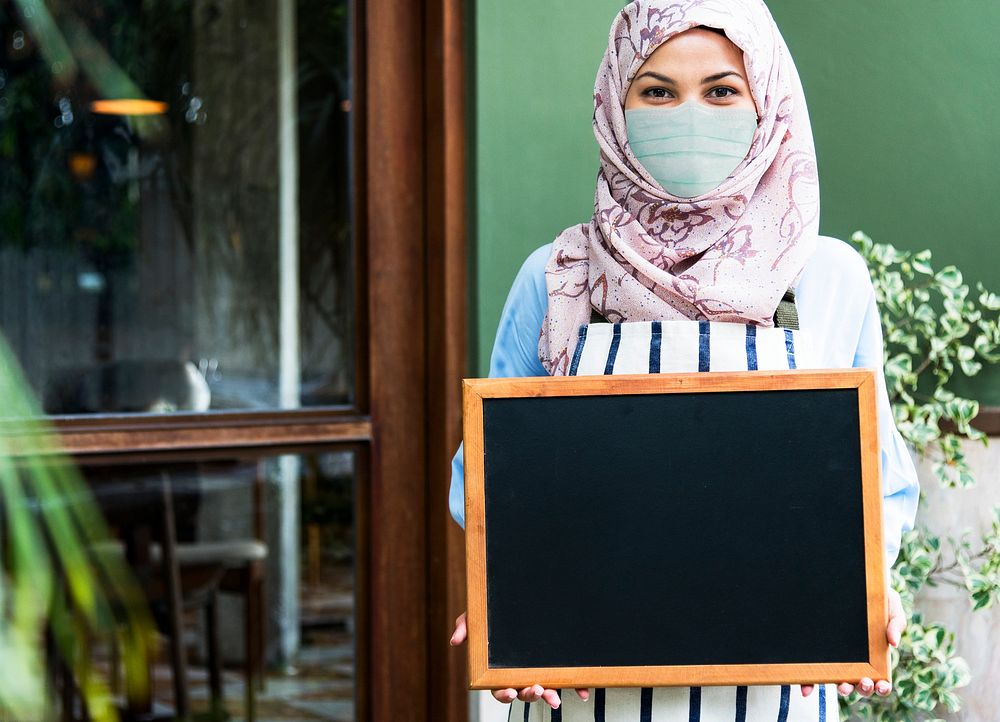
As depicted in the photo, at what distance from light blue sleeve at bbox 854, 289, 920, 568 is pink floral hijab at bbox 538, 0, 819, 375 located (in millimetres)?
153

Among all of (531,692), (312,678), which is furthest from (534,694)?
(312,678)

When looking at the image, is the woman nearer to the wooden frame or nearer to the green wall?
the green wall

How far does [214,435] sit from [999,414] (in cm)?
162

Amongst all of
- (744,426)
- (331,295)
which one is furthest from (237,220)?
(744,426)

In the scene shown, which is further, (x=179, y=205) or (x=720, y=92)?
(x=179, y=205)

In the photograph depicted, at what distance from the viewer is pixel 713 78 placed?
1285mm

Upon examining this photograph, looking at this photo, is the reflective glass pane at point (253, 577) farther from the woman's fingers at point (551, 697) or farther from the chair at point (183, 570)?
the woman's fingers at point (551, 697)

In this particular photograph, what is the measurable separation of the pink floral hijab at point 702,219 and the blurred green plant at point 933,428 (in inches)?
30.2

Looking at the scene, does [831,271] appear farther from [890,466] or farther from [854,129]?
[854,129]

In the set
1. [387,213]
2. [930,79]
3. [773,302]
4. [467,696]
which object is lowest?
[467,696]

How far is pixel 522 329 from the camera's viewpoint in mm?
1454

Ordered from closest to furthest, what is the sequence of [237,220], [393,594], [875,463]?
[875,463] < [393,594] < [237,220]

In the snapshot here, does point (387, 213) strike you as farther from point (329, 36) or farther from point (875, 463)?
point (875, 463)

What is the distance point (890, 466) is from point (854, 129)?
1161 mm
